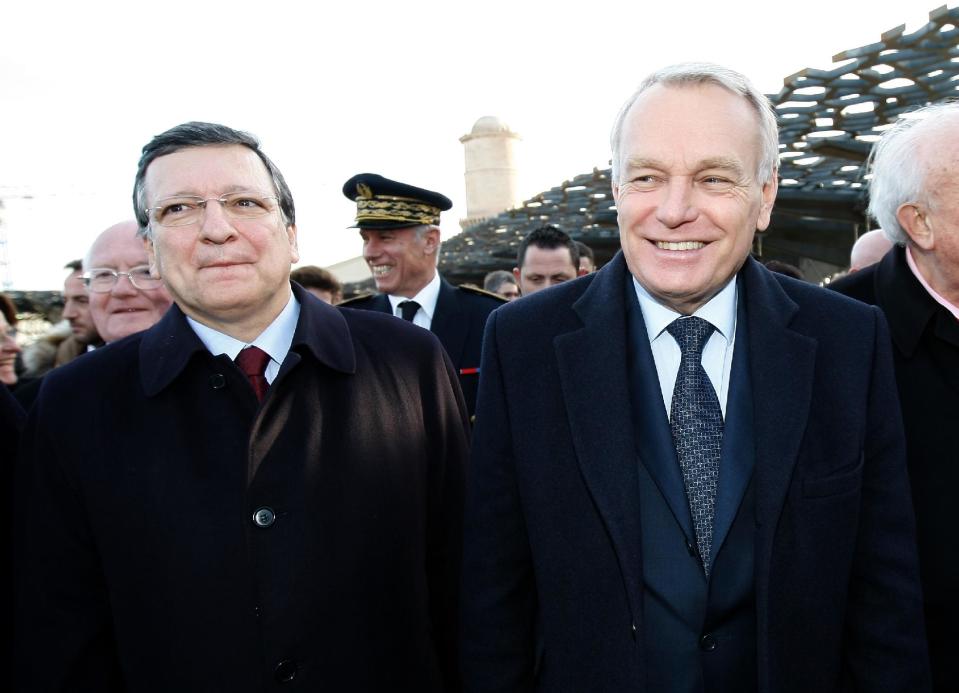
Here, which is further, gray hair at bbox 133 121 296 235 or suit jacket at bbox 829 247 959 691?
suit jacket at bbox 829 247 959 691

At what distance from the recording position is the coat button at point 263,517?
1.78m

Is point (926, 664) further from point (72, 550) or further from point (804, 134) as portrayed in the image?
point (804, 134)

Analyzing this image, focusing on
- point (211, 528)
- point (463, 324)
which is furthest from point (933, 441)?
point (463, 324)

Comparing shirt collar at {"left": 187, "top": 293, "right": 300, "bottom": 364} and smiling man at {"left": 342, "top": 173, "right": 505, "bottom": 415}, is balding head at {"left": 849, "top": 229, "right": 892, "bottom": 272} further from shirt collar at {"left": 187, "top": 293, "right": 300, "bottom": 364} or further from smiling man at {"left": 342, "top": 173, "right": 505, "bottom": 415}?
shirt collar at {"left": 187, "top": 293, "right": 300, "bottom": 364}

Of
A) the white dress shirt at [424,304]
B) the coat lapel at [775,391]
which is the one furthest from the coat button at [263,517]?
the white dress shirt at [424,304]

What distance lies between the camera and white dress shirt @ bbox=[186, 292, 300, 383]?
6.52ft

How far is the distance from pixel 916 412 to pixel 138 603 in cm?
192

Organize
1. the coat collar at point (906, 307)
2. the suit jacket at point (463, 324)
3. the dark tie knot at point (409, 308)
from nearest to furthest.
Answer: the coat collar at point (906, 307)
the suit jacket at point (463, 324)
the dark tie knot at point (409, 308)

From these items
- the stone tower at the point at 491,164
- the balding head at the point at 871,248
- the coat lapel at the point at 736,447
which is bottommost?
the stone tower at the point at 491,164

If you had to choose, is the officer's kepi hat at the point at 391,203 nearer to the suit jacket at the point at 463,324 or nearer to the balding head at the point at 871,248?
the suit jacket at the point at 463,324

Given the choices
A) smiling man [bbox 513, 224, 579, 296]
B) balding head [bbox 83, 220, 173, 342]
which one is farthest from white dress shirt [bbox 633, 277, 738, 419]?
smiling man [bbox 513, 224, 579, 296]

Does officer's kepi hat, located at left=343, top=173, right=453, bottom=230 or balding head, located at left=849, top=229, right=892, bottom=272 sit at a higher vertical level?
officer's kepi hat, located at left=343, top=173, right=453, bottom=230

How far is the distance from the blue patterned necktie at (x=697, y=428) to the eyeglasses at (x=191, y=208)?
1051 millimetres

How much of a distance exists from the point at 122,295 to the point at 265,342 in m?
0.95
